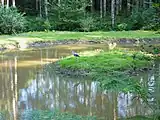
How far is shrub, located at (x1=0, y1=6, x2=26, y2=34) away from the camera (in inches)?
1289

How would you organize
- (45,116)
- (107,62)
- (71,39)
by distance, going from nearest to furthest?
(45,116), (107,62), (71,39)

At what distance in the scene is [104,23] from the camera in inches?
1550

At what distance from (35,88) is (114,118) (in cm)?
522

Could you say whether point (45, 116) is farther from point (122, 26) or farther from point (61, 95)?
point (122, 26)

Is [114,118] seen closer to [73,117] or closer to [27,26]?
[73,117]

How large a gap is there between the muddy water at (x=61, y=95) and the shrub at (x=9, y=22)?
12295mm

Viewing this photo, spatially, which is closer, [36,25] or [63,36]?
[63,36]

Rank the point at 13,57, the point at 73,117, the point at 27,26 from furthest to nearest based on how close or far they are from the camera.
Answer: the point at 27,26 → the point at 13,57 → the point at 73,117

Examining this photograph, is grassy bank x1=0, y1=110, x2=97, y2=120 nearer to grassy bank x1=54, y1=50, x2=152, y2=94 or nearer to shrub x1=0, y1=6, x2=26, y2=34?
grassy bank x1=54, y1=50, x2=152, y2=94

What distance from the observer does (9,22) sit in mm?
32875

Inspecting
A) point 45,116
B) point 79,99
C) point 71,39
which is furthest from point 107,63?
point 71,39

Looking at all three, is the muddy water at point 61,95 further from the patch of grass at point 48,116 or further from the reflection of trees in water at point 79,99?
the patch of grass at point 48,116

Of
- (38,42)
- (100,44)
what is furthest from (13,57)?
(100,44)

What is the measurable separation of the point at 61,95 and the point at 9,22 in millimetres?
20378
